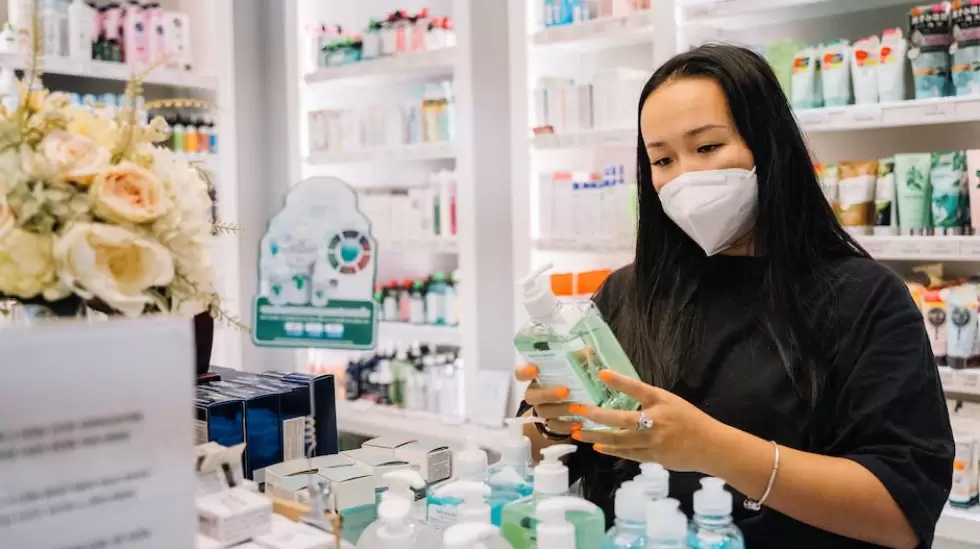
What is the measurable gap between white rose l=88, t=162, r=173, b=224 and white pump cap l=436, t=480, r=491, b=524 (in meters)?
0.47

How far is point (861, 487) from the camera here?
1160 millimetres

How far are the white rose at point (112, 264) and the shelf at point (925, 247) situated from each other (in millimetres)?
2260

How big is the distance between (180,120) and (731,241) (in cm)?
342

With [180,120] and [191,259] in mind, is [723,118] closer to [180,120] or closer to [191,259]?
[191,259]

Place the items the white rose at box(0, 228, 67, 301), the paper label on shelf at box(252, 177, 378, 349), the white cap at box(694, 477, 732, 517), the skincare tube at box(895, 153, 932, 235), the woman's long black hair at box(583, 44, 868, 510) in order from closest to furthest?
1. the white rose at box(0, 228, 67, 301)
2. the white cap at box(694, 477, 732, 517)
3. the woman's long black hair at box(583, 44, 868, 510)
4. the paper label on shelf at box(252, 177, 378, 349)
5. the skincare tube at box(895, 153, 932, 235)

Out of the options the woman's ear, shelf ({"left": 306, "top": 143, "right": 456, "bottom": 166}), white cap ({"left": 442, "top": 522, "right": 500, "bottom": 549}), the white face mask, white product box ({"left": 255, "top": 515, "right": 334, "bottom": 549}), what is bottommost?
white cap ({"left": 442, "top": 522, "right": 500, "bottom": 549})

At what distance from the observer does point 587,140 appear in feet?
10.9

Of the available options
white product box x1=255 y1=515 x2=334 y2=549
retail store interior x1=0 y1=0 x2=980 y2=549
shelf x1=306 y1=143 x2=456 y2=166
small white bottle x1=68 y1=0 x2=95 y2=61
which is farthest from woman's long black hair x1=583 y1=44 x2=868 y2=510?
small white bottle x1=68 y1=0 x2=95 y2=61

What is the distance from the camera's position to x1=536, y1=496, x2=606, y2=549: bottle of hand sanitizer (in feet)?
3.16

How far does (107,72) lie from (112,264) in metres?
3.28

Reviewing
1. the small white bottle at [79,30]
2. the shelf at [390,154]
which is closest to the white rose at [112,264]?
the shelf at [390,154]

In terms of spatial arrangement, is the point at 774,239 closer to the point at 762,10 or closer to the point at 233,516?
the point at 233,516

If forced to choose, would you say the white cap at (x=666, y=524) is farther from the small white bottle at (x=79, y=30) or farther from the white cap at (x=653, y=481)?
the small white bottle at (x=79, y=30)

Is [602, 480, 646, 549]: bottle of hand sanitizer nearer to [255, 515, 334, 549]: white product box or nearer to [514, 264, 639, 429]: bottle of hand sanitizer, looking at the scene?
[514, 264, 639, 429]: bottle of hand sanitizer
